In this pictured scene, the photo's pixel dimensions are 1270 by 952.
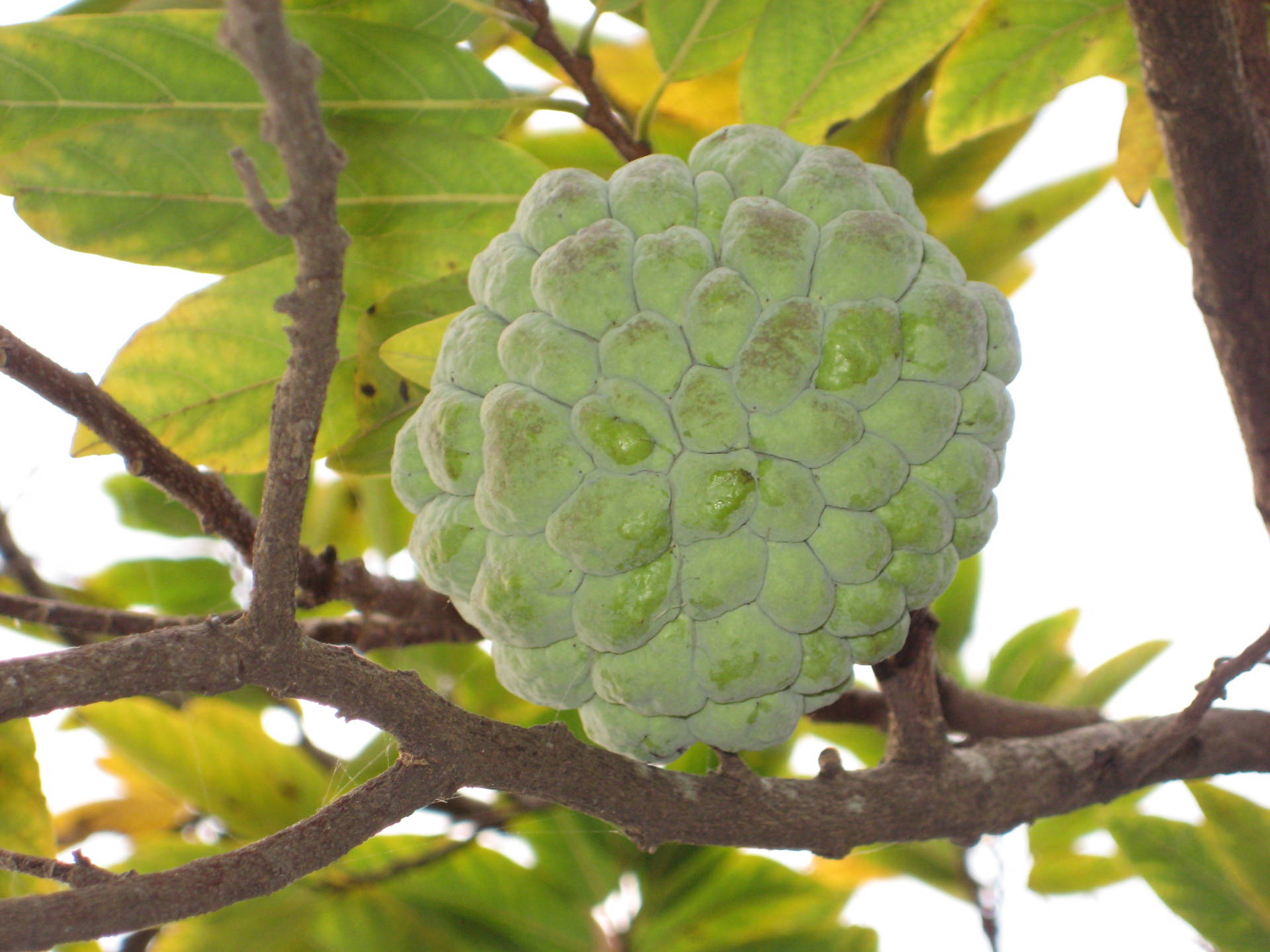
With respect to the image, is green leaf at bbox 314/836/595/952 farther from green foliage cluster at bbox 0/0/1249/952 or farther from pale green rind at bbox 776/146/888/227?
pale green rind at bbox 776/146/888/227

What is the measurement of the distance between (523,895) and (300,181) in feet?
6.18

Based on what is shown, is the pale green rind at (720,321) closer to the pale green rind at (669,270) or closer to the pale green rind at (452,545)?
the pale green rind at (669,270)

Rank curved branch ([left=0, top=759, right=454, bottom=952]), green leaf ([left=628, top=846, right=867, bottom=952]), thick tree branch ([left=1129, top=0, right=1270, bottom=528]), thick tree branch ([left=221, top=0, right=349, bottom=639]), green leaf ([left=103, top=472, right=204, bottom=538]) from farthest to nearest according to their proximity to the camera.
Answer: green leaf ([left=103, top=472, right=204, bottom=538])
green leaf ([left=628, top=846, right=867, bottom=952])
thick tree branch ([left=1129, top=0, right=1270, bottom=528])
curved branch ([left=0, top=759, right=454, bottom=952])
thick tree branch ([left=221, top=0, right=349, bottom=639])

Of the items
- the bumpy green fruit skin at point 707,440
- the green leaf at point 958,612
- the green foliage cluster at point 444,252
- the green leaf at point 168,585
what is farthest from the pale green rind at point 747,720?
the green leaf at point 168,585

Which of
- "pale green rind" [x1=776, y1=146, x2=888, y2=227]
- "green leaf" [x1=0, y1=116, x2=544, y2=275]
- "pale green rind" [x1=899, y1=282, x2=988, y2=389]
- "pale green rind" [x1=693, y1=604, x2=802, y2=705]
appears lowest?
"pale green rind" [x1=693, y1=604, x2=802, y2=705]

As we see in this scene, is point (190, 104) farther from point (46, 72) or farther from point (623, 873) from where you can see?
point (623, 873)

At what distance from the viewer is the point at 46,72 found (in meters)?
1.49

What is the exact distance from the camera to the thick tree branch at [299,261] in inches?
24.5

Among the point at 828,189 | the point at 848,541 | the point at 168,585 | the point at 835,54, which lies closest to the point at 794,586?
the point at 848,541

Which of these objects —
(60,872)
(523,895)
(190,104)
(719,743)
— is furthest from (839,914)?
(190,104)

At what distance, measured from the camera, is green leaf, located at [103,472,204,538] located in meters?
2.62

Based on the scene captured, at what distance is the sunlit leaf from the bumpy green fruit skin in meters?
0.79

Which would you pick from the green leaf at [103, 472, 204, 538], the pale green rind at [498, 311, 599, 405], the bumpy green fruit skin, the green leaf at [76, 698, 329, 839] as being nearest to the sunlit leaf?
the bumpy green fruit skin

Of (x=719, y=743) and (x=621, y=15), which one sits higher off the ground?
(x=621, y=15)
